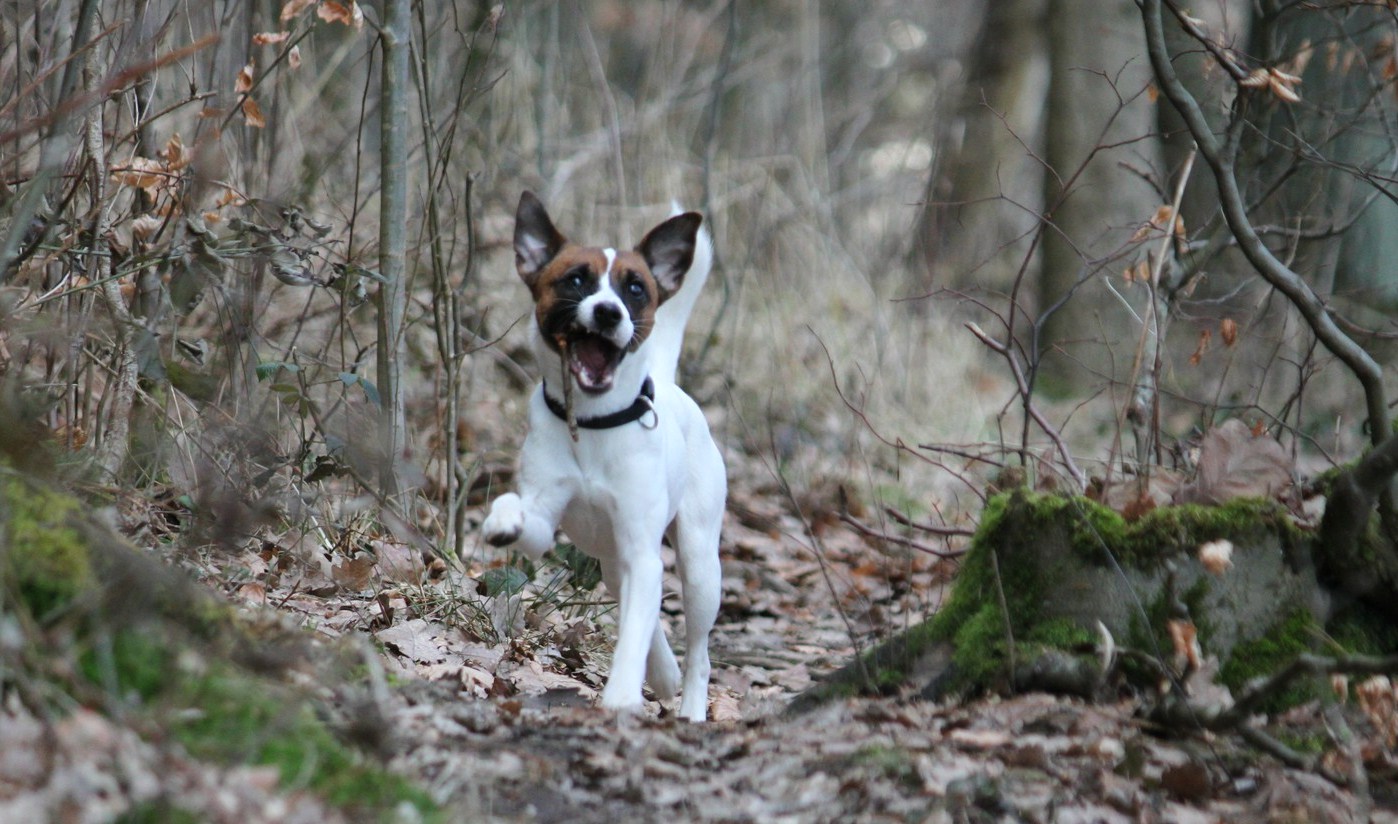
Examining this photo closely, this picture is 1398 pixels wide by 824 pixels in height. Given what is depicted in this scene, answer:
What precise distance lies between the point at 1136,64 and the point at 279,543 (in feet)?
35.7

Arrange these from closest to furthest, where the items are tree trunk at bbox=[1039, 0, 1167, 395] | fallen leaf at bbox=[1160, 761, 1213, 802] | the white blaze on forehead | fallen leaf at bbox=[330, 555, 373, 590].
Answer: fallen leaf at bbox=[1160, 761, 1213, 802] → the white blaze on forehead → fallen leaf at bbox=[330, 555, 373, 590] → tree trunk at bbox=[1039, 0, 1167, 395]

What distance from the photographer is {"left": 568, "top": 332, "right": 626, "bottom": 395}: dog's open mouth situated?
4594mm

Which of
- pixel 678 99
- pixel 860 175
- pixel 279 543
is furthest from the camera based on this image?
pixel 860 175

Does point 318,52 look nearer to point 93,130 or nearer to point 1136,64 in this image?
point 93,130

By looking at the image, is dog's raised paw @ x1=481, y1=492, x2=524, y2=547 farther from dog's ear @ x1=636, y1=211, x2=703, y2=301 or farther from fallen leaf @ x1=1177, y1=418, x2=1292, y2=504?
fallen leaf @ x1=1177, y1=418, x2=1292, y2=504

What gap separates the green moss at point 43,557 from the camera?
2.92 metres

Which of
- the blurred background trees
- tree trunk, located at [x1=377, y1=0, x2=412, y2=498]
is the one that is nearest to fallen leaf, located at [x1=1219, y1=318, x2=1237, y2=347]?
the blurred background trees

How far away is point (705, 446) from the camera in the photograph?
5.49 m

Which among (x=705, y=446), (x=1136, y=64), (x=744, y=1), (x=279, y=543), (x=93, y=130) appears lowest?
(x=279, y=543)

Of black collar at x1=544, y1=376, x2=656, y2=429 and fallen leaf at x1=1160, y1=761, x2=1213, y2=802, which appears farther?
black collar at x1=544, y1=376, x2=656, y2=429

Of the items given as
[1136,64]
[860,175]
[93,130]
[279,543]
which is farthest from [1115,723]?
[860,175]

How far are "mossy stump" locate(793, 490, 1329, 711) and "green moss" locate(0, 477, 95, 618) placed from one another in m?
2.45

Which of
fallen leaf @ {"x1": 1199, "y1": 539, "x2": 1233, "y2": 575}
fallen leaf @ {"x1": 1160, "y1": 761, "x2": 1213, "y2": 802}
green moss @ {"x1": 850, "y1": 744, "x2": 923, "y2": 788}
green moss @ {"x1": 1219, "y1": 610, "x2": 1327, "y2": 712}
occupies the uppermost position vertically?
fallen leaf @ {"x1": 1199, "y1": 539, "x2": 1233, "y2": 575}

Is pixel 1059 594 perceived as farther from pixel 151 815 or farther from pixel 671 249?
pixel 151 815
